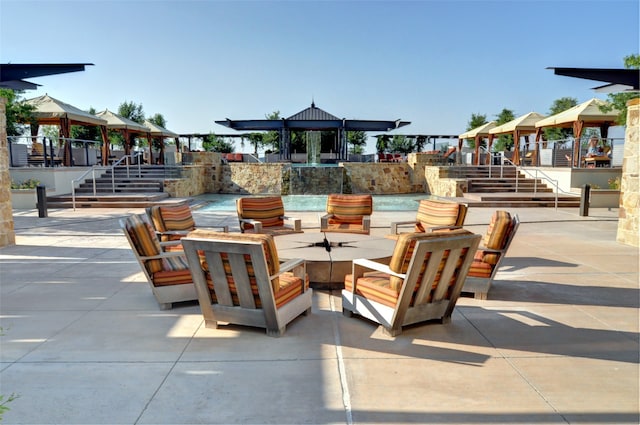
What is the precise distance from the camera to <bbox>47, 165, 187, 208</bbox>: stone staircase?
43.8ft

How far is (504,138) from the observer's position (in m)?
34.2

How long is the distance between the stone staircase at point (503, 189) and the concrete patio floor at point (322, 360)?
28.7ft

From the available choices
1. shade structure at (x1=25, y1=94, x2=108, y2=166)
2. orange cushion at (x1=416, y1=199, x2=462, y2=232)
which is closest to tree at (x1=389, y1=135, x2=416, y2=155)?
shade structure at (x1=25, y1=94, x2=108, y2=166)

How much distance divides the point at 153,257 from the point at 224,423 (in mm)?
2220

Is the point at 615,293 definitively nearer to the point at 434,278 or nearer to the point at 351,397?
the point at 434,278

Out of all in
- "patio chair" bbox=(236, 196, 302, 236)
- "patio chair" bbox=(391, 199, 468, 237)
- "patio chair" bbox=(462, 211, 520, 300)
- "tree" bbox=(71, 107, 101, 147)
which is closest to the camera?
"patio chair" bbox=(462, 211, 520, 300)

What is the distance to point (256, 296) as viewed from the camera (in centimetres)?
351

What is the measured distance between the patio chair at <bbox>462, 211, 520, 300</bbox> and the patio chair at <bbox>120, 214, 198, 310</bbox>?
2838mm

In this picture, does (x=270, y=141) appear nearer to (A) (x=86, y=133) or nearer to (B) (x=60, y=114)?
(A) (x=86, y=133)

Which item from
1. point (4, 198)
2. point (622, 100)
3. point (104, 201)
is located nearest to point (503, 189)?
point (622, 100)

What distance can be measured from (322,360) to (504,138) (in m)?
34.8

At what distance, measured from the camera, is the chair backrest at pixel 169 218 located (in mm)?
5520

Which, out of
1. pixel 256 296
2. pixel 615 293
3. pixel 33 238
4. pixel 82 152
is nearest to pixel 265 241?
pixel 256 296

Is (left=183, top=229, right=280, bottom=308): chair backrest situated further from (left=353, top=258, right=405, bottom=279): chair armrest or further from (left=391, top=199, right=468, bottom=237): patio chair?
(left=391, top=199, right=468, bottom=237): patio chair
